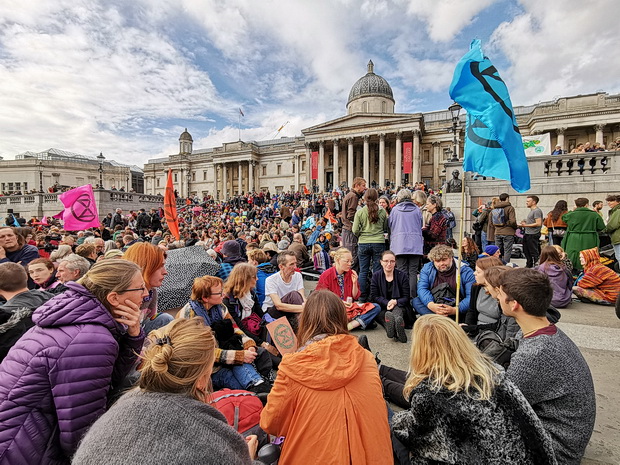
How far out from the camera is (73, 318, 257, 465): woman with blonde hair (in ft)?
3.43

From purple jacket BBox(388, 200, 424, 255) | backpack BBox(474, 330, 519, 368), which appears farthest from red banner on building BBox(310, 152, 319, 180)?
backpack BBox(474, 330, 519, 368)

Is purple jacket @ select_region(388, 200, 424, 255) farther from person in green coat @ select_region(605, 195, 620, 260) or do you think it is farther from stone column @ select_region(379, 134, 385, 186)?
stone column @ select_region(379, 134, 385, 186)

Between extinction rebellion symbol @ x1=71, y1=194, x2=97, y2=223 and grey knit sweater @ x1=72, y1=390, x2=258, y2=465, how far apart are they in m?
9.36

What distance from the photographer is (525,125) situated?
36312 millimetres

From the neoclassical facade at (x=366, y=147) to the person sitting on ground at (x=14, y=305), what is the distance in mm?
21915

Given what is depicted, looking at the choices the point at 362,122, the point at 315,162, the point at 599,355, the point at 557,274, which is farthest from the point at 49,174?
the point at 599,355

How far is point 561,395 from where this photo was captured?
73.8 inches

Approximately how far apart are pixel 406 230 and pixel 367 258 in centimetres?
Answer: 97

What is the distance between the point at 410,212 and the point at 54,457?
17.5 ft

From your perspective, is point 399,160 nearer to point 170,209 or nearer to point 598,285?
point 170,209

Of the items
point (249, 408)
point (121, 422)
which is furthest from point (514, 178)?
point (121, 422)

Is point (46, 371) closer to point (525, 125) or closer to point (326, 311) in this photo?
point (326, 311)

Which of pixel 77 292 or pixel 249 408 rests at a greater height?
pixel 77 292

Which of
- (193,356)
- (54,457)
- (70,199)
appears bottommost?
(54,457)
